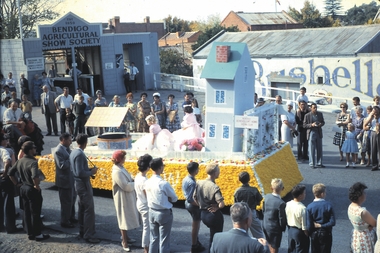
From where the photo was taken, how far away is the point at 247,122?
1033cm

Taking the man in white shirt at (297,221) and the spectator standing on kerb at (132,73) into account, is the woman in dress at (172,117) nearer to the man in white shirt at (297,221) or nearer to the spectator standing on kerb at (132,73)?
the man in white shirt at (297,221)

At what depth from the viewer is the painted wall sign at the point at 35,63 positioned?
82.7 ft

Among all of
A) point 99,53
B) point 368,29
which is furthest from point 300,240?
point 368,29

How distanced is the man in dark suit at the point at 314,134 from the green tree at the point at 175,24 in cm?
5977

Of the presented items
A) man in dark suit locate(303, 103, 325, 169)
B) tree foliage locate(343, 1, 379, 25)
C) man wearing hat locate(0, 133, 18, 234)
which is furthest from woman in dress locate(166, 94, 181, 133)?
tree foliage locate(343, 1, 379, 25)

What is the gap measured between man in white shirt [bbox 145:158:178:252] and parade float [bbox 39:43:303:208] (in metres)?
2.97

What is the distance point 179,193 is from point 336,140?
5.51 meters

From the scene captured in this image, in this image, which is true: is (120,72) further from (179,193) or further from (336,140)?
(179,193)

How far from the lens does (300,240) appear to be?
702 centimetres

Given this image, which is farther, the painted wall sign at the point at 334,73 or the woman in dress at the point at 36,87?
the painted wall sign at the point at 334,73

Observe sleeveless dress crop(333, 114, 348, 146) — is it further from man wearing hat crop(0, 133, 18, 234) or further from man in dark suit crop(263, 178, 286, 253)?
man wearing hat crop(0, 133, 18, 234)

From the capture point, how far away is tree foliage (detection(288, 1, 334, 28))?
6391cm

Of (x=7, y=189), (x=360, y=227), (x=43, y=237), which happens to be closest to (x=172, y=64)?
(x=7, y=189)

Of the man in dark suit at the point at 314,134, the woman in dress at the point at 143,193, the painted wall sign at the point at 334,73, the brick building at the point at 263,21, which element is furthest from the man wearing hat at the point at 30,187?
the brick building at the point at 263,21
